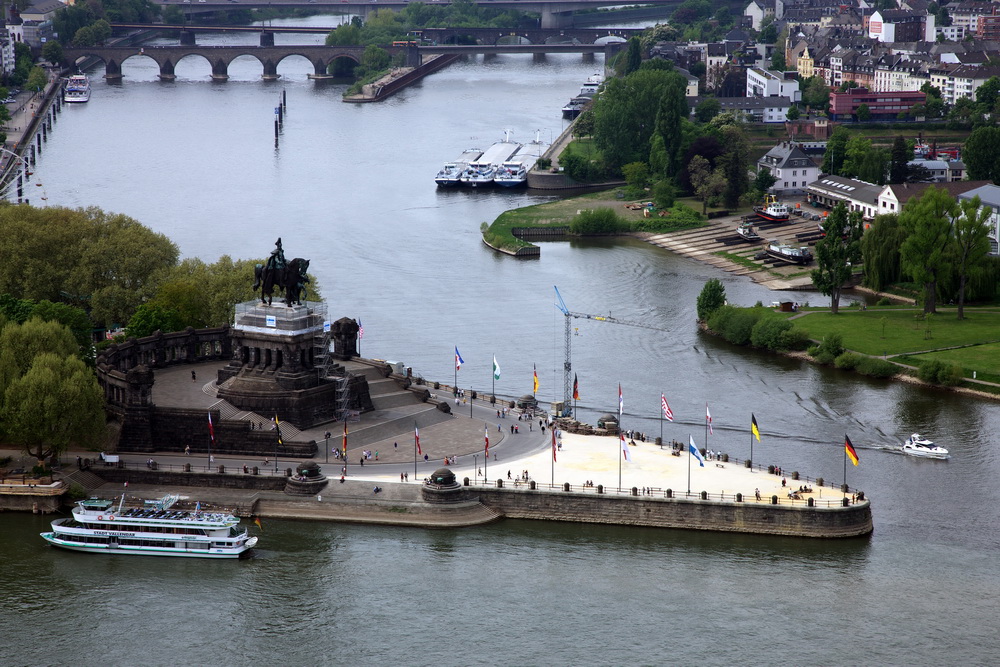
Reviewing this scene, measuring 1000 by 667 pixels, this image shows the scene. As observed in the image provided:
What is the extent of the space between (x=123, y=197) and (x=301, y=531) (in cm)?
10536

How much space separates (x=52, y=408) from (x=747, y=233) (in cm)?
9405

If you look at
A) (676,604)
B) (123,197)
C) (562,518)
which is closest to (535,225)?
(123,197)

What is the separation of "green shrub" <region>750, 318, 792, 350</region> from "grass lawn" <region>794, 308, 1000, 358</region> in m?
2.74

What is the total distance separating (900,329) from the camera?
137 m

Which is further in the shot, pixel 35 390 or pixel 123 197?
pixel 123 197

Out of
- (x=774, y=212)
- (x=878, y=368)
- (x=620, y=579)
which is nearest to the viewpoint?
(x=620, y=579)

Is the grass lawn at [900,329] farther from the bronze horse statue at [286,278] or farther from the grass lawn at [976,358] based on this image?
Result: the bronze horse statue at [286,278]

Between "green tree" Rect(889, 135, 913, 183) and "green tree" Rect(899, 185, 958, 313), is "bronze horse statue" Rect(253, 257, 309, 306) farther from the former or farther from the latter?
"green tree" Rect(889, 135, 913, 183)

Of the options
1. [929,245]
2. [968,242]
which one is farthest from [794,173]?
[929,245]

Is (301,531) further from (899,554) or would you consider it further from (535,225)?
(535,225)

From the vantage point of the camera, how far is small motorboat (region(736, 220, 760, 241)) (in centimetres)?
17350

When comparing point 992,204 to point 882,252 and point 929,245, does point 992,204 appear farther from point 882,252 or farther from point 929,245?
point 929,245

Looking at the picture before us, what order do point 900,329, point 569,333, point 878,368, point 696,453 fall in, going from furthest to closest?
point 900,329
point 878,368
point 569,333
point 696,453

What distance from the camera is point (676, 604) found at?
277ft
